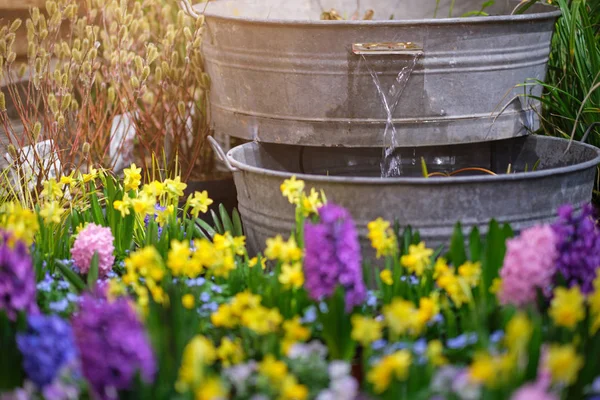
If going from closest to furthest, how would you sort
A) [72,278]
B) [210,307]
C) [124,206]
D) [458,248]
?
[210,307], [458,248], [72,278], [124,206]

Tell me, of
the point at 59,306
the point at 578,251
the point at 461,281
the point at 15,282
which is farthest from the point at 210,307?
the point at 578,251

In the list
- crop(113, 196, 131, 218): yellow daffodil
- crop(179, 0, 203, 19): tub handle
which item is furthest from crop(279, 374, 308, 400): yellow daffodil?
crop(179, 0, 203, 19): tub handle

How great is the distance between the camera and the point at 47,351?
4.20ft

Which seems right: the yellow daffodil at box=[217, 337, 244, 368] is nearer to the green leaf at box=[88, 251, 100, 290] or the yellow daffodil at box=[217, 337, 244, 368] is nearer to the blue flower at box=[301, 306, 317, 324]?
the blue flower at box=[301, 306, 317, 324]

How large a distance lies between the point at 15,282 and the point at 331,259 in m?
0.57

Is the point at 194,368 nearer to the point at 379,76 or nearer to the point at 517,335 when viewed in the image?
the point at 517,335

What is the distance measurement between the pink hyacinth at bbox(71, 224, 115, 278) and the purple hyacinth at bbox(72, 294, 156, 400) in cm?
69

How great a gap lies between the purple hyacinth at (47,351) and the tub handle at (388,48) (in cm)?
141

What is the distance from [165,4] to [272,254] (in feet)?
6.81

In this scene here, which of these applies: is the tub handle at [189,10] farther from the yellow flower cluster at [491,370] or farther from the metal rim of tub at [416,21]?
the yellow flower cluster at [491,370]

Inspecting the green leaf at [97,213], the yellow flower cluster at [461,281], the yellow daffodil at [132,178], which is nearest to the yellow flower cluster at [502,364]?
the yellow flower cluster at [461,281]

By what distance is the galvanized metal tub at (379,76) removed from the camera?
242 centimetres

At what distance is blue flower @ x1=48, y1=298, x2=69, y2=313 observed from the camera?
1.65 metres

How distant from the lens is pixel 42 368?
1268mm
